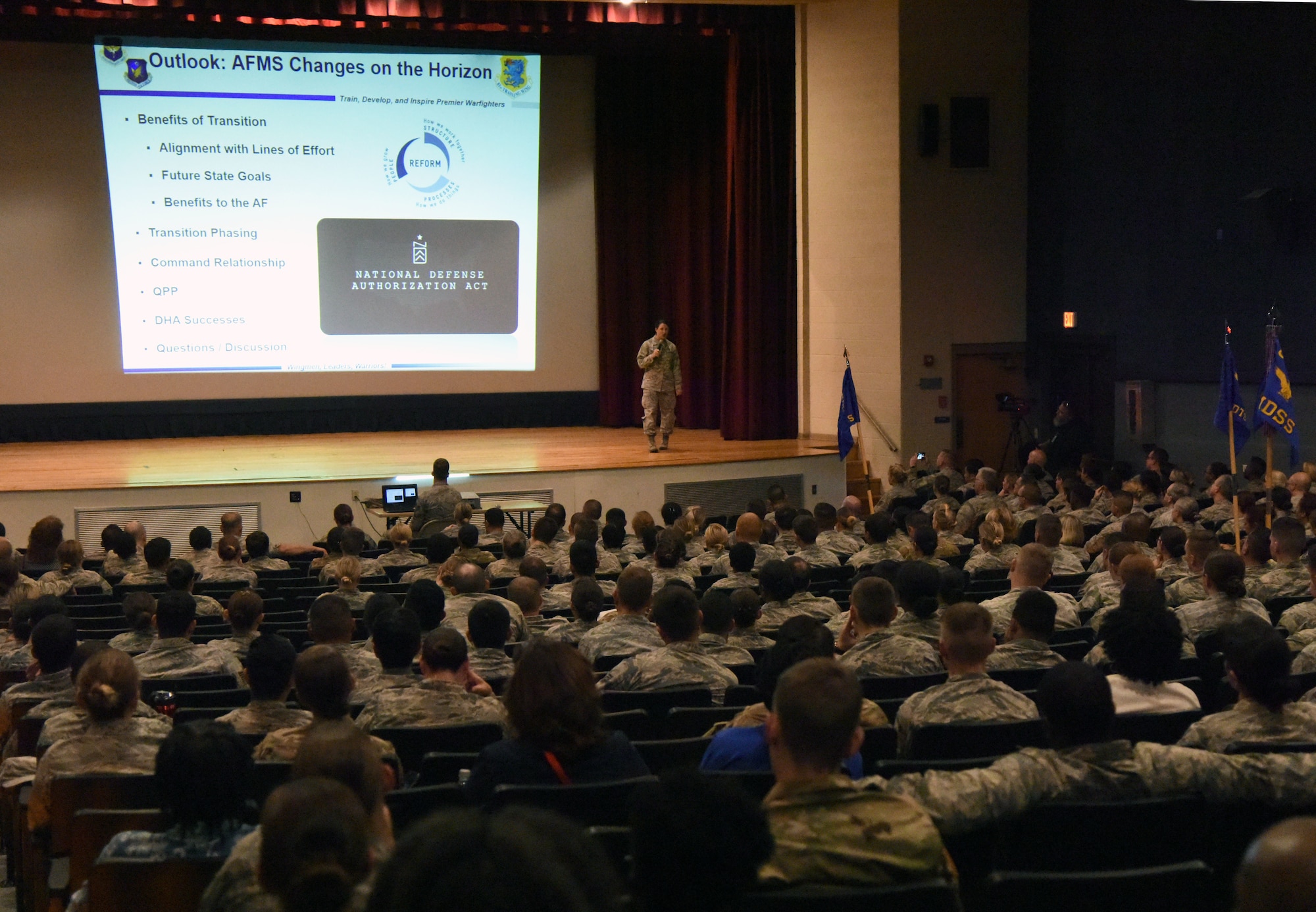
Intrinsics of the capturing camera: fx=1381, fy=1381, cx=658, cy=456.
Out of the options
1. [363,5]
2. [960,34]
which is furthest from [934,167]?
[363,5]

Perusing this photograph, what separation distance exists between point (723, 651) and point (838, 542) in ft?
13.8

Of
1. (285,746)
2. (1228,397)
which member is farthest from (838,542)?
(285,746)

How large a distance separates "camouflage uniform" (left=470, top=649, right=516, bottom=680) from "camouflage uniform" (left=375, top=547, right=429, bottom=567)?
13.0ft

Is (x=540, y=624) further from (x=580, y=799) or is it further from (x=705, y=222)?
(x=705, y=222)

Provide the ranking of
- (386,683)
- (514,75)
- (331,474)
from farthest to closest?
(514,75)
(331,474)
(386,683)

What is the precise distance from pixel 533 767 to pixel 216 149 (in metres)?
13.5

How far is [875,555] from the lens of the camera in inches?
331

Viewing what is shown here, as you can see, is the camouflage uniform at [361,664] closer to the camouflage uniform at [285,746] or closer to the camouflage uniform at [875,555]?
the camouflage uniform at [285,746]

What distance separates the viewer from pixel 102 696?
3.99 metres

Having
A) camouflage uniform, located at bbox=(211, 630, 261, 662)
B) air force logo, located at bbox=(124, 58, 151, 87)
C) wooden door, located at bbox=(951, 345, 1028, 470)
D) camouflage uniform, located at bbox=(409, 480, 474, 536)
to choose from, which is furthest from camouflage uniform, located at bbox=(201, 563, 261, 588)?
wooden door, located at bbox=(951, 345, 1028, 470)

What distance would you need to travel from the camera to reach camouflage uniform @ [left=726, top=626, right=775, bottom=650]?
5.69 m

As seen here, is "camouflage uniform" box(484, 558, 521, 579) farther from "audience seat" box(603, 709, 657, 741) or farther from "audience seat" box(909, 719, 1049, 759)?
"audience seat" box(909, 719, 1049, 759)

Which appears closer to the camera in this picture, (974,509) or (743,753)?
(743,753)

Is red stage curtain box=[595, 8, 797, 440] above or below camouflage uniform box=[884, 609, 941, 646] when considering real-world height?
above
